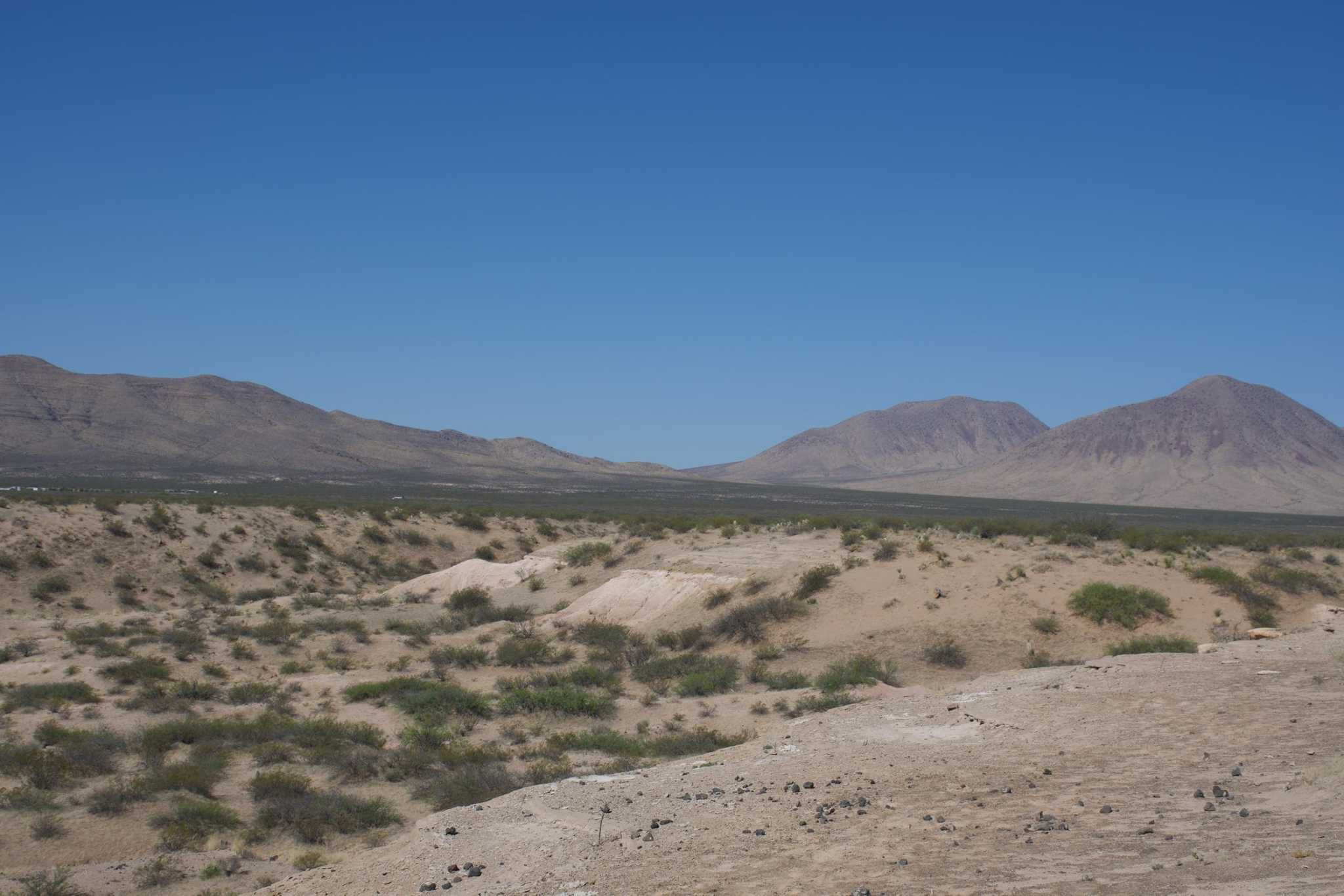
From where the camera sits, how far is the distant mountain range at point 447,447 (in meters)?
132

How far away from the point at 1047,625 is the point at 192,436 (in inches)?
5848

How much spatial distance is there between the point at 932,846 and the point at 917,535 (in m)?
25.7

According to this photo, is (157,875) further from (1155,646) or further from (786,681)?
(1155,646)

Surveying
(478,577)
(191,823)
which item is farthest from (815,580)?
(191,823)

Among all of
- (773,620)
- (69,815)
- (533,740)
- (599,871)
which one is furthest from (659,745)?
(773,620)

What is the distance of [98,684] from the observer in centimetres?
1997

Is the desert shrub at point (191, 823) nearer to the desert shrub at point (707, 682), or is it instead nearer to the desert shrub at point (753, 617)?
the desert shrub at point (707, 682)

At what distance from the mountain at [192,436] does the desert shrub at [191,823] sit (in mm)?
108904

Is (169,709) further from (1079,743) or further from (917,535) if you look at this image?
(917,535)

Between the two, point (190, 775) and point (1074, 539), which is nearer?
point (190, 775)

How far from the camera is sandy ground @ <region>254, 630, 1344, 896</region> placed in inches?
294

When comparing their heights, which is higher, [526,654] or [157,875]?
[526,654]

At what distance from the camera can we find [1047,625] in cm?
2238

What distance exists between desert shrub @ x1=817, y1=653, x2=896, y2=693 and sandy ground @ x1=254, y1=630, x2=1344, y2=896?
13.7 ft
